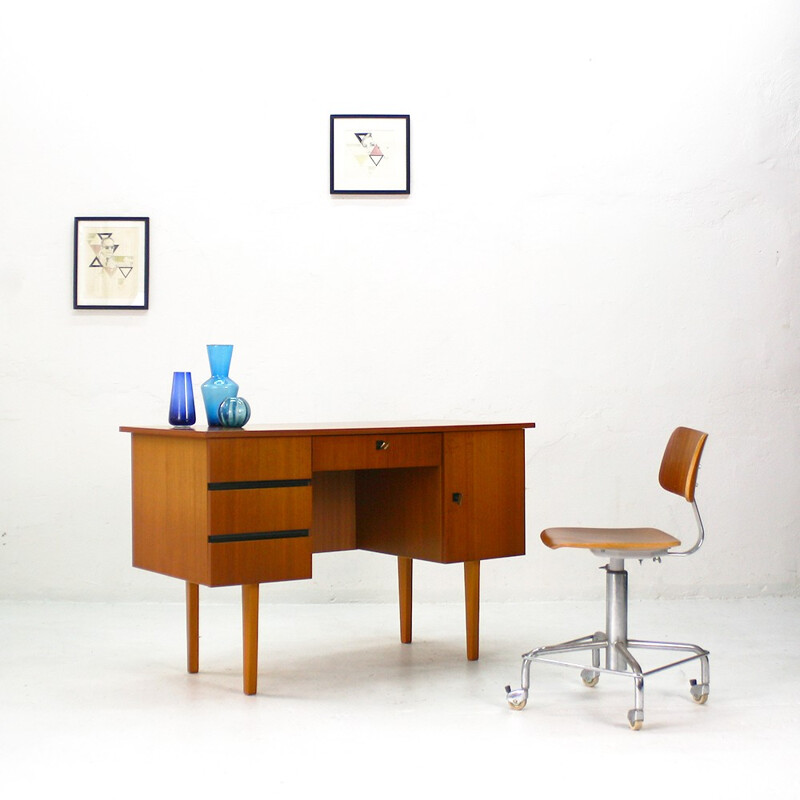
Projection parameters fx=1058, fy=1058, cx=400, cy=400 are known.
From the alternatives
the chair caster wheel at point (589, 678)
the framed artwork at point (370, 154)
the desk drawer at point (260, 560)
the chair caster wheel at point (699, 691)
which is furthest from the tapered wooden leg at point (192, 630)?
the framed artwork at point (370, 154)

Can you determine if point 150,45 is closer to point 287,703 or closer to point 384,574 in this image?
point 384,574

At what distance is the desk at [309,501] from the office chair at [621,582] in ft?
1.19

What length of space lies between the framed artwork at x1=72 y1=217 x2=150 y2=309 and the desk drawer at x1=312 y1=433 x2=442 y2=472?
6.17 ft

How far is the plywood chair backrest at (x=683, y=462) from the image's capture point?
10.1ft

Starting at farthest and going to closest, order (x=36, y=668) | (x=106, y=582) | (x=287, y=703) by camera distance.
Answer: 1. (x=106, y=582)
2. (x=36, y=668)
3. (x=287, y=703)

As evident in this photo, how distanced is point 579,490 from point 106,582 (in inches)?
85.9

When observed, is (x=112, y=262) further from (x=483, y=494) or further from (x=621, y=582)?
(x=621, y=582)

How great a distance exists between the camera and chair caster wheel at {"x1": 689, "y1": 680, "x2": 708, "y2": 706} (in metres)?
3.07

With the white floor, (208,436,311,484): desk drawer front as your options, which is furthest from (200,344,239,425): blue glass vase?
the white floor

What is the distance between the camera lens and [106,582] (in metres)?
4.75

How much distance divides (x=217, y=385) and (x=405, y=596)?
1.15 m

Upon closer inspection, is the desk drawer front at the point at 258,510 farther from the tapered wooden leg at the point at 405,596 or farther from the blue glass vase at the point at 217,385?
the tapered wooden leg at the point at 405,596

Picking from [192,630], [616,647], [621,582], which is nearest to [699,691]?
[616,647]

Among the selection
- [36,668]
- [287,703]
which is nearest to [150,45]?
[36,668]
